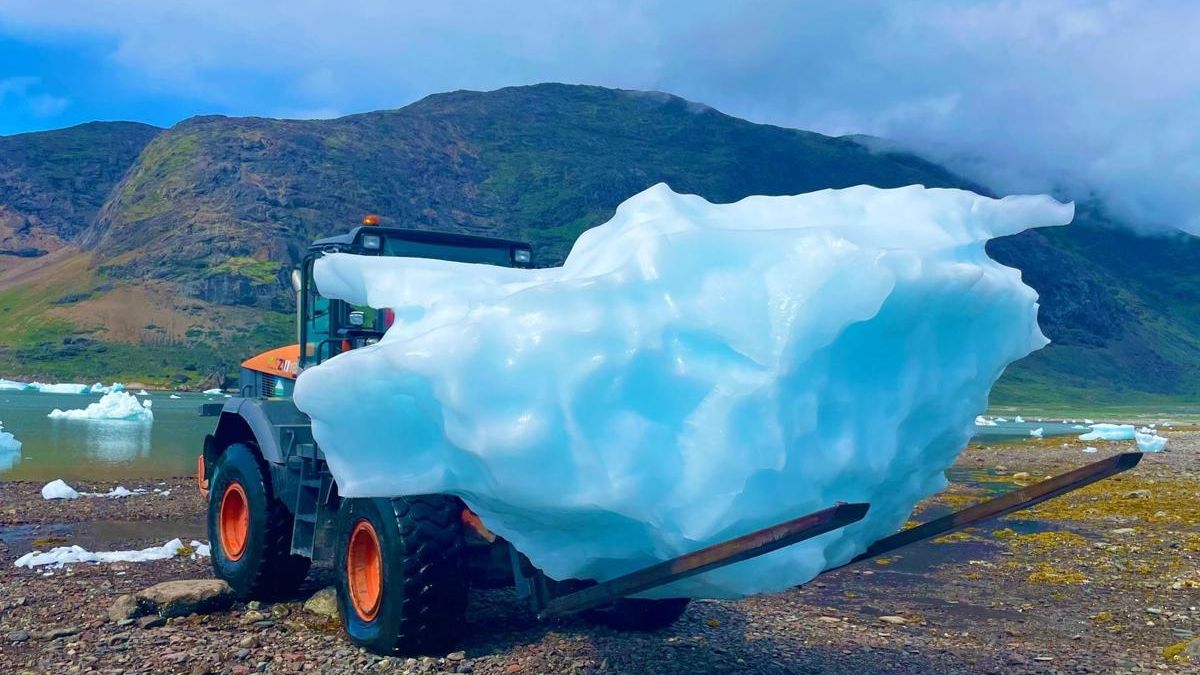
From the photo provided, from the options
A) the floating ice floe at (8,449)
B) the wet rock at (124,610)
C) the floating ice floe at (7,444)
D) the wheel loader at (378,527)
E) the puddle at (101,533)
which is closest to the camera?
the wheel loader at (378,527)

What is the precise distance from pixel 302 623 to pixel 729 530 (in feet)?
14.0

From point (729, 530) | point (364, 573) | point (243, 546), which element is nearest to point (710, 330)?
point (729, 530)

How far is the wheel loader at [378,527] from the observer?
16.6 feet

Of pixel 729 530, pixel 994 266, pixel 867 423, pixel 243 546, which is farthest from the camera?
pixel 243 546

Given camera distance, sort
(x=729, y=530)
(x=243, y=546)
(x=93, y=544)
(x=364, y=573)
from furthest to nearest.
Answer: (x=93, y=544) < (x=243, y=546) < (x=364, y=573) < (x=729, y=530)

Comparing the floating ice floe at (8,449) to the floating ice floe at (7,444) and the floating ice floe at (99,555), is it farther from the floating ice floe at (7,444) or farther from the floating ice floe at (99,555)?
the floating ice floe at (99,555)

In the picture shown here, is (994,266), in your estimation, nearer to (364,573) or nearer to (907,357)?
(907,357)

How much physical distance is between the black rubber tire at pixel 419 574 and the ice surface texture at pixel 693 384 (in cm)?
63

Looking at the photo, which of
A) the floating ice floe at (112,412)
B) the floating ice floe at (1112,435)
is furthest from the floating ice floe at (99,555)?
the floating ice floe at (112,412)

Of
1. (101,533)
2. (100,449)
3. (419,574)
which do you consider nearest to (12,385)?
(100,449)

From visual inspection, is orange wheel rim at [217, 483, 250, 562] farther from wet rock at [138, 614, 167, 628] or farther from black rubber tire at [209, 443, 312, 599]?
wet rock at [138, 614, 167, 628]

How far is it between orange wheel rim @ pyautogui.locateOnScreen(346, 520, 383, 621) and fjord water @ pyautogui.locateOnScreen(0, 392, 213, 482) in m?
18.3

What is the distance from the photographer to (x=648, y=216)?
17.9 feet

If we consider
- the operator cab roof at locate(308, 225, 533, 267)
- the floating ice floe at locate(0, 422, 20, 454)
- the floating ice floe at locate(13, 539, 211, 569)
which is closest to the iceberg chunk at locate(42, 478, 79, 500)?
the floating ice floe at locate(13, 539, 211, 569)
